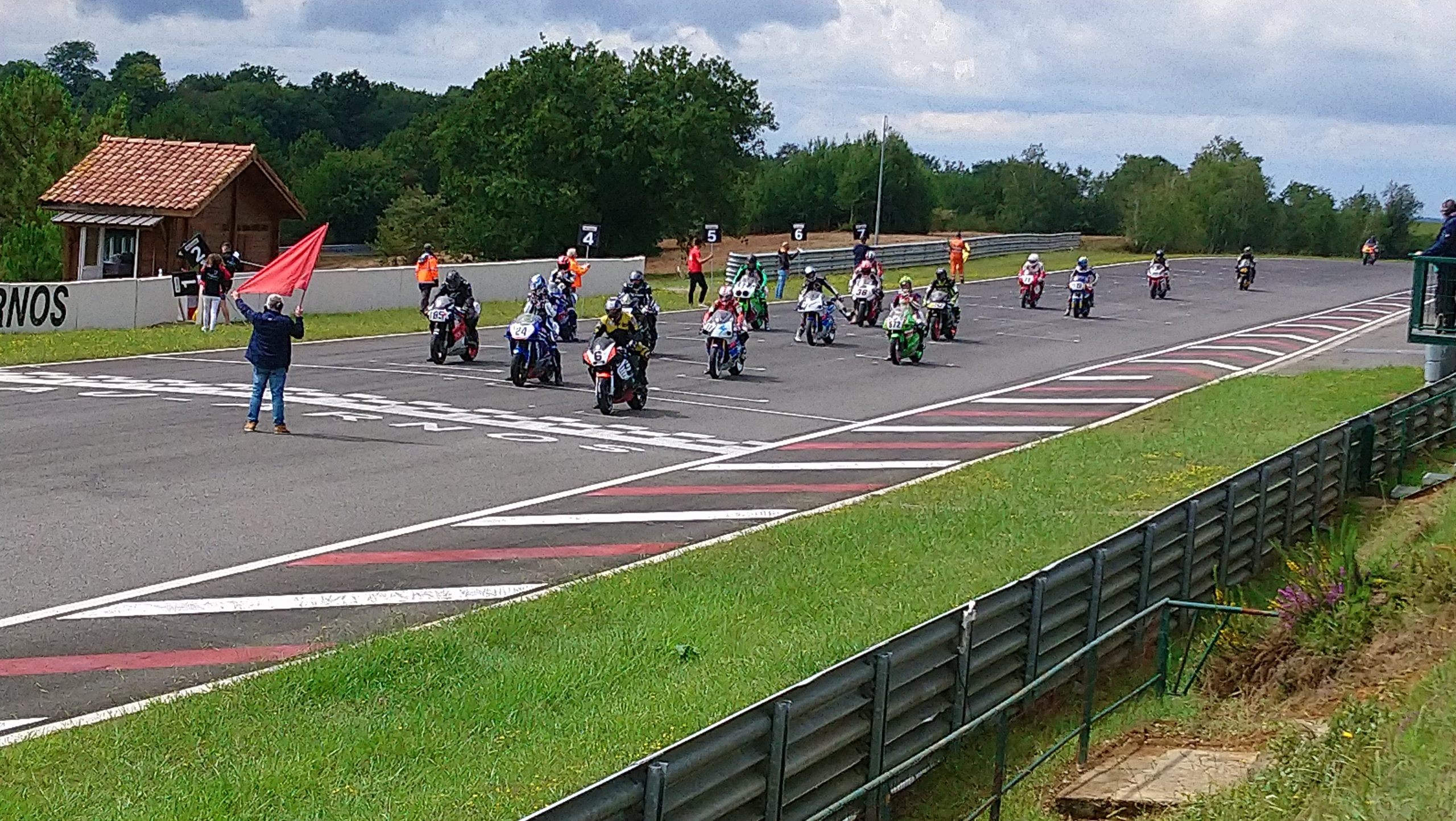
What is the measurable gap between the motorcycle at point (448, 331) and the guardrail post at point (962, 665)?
2077 cm

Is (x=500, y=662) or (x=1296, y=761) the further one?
(x=500, y=662)

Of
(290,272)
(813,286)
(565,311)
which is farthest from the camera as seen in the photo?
(813,286)

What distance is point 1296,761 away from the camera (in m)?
8.85

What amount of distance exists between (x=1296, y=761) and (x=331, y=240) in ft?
357

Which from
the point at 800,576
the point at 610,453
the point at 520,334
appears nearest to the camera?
the point at 800,576

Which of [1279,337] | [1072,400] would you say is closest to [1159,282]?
[1279,337]

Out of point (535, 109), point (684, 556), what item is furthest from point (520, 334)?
point (535, 109)

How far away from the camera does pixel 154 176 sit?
159 feet

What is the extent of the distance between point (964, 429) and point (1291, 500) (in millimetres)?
9022

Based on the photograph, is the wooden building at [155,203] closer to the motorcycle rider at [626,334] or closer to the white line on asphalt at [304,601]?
A: the motorcycle rider at [626,334]

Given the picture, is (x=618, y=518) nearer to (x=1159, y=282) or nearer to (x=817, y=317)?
(x=817, y=317)

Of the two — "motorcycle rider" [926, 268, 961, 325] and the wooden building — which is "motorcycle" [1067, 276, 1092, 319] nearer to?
"motorcycle rider" [926, 268, 961, 325]

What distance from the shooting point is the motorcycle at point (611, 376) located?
24.7 meters

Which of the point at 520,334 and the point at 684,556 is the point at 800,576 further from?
the point at 520,334
